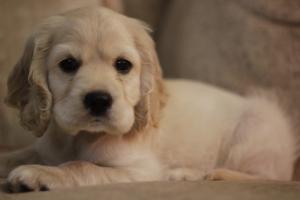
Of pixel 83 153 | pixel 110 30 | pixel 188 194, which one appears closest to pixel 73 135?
pixel 83 153

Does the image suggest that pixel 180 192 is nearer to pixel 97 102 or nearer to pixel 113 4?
pixel 97 102

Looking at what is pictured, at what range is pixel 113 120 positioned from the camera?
61.0 inches

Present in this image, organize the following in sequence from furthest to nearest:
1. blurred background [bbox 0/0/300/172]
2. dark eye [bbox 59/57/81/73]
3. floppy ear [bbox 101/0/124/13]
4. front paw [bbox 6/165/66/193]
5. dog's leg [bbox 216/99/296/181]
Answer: floppy ear [bbox 101/0/124/13] → blurred background [bbox 0/0/300/172] → dog's leg [bbox 216/99/296/181] → dark eye [bbox 59/57/81/73] → front paw [bbox 6/165/66/193]

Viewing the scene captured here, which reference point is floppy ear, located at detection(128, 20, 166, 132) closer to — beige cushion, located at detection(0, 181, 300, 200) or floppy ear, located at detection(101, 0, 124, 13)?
beige cushion, located at detection(0, 181, 300, 200)

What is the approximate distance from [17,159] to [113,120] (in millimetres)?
412

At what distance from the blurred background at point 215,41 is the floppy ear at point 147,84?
46 centimetres

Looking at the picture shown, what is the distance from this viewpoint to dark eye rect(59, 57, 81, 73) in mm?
1589

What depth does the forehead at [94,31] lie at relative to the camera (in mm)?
1589

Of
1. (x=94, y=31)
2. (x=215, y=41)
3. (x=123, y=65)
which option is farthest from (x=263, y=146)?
(x=94, y=31)

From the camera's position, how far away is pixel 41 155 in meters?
1.79

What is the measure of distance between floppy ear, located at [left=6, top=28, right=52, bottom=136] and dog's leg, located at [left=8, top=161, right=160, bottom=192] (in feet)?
0.47

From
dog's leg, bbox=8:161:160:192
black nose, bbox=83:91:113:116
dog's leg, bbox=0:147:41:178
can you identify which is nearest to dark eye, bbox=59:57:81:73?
black nose, bbox=83:91:113:116

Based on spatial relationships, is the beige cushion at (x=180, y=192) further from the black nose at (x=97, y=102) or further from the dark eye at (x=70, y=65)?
the dark eye at (x=70, y=65)

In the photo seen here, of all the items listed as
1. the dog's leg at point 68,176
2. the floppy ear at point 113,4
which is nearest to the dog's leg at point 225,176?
the dog's leg at point 68,176
